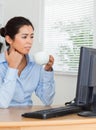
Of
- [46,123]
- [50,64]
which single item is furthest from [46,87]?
[46,123]

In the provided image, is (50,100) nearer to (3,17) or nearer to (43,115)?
(43,115)

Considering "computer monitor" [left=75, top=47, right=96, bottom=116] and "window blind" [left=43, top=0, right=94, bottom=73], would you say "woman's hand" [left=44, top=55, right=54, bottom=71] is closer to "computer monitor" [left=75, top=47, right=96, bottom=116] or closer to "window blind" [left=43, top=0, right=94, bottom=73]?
"computer monitor" [left=75, top=47, right=96, bottom=116]

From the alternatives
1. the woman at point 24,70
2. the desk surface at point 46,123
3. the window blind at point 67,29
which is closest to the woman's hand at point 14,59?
the woman at point 24,70

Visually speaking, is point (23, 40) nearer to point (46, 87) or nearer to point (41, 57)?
point (41, 57)

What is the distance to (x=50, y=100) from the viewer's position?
216 centimetres

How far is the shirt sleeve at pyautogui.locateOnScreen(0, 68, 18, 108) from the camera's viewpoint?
182 cm

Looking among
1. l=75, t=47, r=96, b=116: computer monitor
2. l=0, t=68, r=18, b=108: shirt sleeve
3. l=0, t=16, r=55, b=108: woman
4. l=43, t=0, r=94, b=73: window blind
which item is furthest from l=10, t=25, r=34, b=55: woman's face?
l=43, t=0, r=94, b=73: window blind

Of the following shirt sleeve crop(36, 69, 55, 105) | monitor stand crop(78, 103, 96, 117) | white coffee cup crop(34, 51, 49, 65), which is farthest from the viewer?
shirt sleeve crop(36, 69, 55, 105)

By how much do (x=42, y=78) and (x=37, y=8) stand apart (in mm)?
1691

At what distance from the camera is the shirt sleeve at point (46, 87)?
2107mm

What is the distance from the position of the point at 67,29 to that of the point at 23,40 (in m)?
1.32

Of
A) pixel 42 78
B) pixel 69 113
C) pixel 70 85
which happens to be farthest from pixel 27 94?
pixel 70 85

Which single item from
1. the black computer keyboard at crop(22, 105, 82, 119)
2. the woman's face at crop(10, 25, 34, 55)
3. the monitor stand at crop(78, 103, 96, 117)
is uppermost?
the woman's face at crop(10, 25, 34, 55)

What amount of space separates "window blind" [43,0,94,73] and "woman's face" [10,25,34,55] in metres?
1.05
